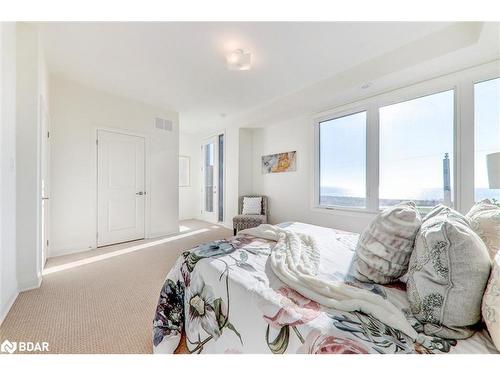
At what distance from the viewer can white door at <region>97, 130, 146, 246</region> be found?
11.3 feet

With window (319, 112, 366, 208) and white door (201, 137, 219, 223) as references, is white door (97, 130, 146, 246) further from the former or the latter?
window (319, 112, 366, 208)

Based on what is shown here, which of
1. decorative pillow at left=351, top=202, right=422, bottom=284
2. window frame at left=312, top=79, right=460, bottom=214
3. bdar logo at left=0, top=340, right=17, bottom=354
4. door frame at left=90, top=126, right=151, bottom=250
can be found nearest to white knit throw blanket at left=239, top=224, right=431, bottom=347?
decorative pillow at left=351, top=202, right=422, bottom=284

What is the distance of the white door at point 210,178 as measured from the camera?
5.52 meters

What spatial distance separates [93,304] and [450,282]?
2379mm

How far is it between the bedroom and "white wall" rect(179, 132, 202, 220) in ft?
3.92

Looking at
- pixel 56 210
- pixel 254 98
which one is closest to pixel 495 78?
pixel 254 98

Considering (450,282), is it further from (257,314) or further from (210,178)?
(210,178)

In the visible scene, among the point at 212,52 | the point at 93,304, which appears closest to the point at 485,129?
the point at 212,52

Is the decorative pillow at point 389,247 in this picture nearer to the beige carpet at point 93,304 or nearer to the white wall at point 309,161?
the beige carpet at point 93,304

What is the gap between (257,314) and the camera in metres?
0.88

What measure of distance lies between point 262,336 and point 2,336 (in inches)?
72.5

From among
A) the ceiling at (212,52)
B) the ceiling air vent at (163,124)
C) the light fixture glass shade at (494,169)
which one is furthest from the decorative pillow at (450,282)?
the ceiling air vent at (163,124)

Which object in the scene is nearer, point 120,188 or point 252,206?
point 120,188
